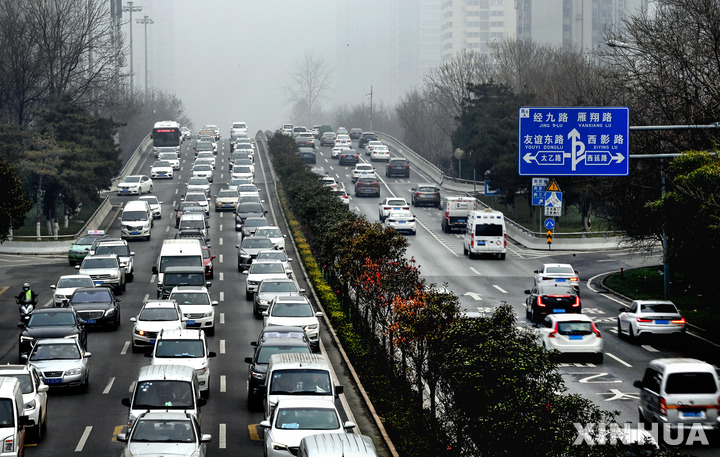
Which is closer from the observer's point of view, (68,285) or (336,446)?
(336,446)

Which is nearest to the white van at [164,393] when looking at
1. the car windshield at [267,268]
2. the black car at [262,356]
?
the black car at [262,356]

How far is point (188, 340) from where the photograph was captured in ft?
89.4

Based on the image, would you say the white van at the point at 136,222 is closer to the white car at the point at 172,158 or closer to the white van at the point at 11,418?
the white car at the point at 172,158

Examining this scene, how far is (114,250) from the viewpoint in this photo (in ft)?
152

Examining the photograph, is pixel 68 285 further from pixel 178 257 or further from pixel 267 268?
pixel 267 268

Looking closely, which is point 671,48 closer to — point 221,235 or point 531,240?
point 531,240

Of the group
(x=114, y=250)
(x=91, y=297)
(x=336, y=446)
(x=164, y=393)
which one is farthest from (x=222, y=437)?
(x=114, y=250)

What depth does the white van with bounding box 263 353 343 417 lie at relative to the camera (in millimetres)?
22375

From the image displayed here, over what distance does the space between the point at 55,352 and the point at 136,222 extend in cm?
3360

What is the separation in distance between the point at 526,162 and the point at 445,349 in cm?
1471

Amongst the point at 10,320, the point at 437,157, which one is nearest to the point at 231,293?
the point at 10,320

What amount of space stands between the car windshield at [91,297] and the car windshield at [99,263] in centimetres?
683

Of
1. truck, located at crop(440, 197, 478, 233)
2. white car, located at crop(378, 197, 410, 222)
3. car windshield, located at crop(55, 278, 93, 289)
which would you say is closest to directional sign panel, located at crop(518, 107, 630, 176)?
car windshield, located at crop(55, 278, 93, 289)

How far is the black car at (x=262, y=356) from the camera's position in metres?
25.0
